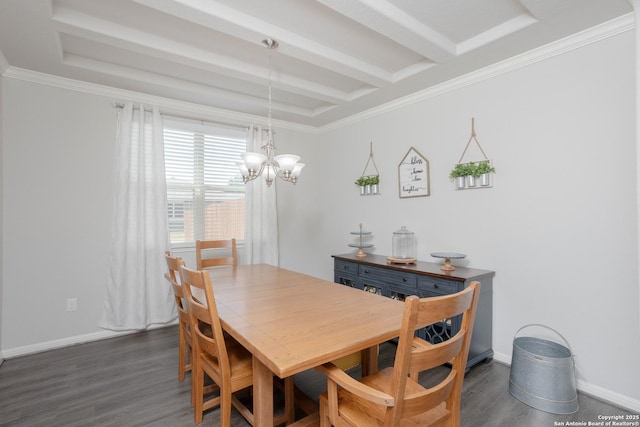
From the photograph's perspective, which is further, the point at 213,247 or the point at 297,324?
the point at 213,247

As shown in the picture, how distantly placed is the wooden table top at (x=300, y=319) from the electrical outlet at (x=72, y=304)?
5.34 ft

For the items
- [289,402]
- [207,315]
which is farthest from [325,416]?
[207,315]

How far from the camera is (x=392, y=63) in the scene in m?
2.73

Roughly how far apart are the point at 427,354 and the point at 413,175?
2.37 meters

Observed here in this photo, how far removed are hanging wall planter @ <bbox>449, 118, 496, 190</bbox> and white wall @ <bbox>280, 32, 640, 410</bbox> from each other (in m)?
0.06

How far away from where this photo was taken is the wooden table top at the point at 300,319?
3.78ft

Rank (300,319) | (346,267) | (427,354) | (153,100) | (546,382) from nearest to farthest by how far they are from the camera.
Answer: (427,354) → (300,319) → (546,382) → (153,100) → (346,267)

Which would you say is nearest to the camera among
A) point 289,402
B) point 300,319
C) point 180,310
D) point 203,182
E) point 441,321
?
point 300,319

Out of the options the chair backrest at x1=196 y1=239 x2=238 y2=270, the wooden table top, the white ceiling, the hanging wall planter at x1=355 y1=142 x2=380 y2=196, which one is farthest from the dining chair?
the hanging wall planter at x1=355 y1=142 x2=380 y2=196

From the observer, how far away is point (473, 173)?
103 inches

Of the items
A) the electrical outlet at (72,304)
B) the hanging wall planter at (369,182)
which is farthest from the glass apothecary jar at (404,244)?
the electrical outlet at (72,304)

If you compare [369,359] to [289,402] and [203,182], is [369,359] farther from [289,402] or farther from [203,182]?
[203,182]

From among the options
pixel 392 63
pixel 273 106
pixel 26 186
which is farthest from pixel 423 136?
pixel 26 186

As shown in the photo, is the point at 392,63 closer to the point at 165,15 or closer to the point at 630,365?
the point at 165,15
